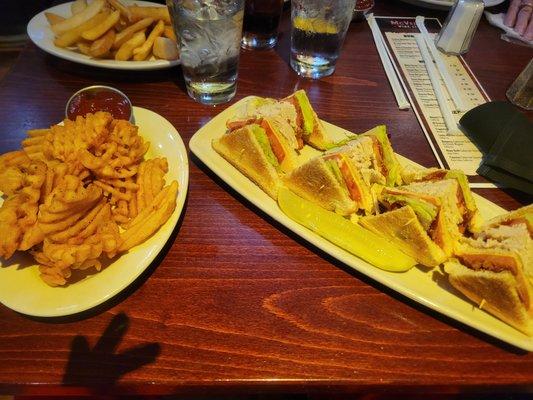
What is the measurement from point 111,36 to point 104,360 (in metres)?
1.55

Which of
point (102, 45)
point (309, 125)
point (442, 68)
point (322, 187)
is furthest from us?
point (442, 68)

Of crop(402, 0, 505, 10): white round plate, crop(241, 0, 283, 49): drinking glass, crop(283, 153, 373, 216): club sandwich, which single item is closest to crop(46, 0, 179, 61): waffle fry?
crop(241, 0, 283, 49): drinking glass

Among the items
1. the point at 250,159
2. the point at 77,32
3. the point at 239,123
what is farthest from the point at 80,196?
the point at 77,32

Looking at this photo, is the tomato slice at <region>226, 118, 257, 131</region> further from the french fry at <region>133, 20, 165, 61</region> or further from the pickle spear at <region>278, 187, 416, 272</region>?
the french fry at <region>133, 20, 165, 61</region>

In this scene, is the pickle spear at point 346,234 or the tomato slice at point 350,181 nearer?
the pickle spear at point 346,234

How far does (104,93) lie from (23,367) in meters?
1.11

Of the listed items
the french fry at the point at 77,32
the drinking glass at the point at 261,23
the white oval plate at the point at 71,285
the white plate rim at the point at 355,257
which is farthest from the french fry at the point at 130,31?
the white oval plate at the point at 71,285

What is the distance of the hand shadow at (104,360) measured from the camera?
1.05m

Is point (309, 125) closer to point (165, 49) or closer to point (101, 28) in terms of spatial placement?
point (165, 49)

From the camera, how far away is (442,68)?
2312mm

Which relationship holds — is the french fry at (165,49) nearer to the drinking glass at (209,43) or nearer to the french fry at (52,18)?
the drinking glass at (209,43)

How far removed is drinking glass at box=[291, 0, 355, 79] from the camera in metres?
1.91

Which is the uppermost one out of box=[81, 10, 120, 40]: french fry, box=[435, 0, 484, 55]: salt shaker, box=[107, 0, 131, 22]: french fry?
box=[435, 0, 484, 55]: salt shaker

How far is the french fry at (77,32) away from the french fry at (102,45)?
0.23 feet
